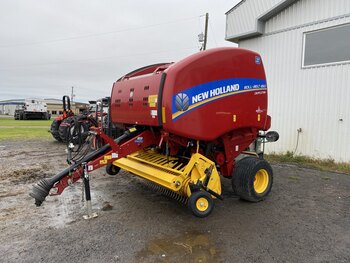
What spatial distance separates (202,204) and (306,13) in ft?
23.9

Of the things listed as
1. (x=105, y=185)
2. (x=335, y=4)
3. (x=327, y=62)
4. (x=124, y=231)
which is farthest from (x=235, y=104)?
(x=335, y=4)

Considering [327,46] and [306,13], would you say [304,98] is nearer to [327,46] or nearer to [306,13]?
[327,46]

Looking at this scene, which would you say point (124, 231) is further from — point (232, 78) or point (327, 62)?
point (327, 62)

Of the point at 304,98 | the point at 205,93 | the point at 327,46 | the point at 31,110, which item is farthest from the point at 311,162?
the point at 31,110

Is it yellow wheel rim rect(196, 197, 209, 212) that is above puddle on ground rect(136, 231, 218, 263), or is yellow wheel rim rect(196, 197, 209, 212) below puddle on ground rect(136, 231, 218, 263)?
above

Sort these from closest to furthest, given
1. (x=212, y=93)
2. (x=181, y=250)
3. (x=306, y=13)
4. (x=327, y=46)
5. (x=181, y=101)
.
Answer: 1. (x=181, y=250)
2. (x=181, y=101)
3. (x=212, y=93)
4. (x=327, y=46)
5. (x=306, y=13)

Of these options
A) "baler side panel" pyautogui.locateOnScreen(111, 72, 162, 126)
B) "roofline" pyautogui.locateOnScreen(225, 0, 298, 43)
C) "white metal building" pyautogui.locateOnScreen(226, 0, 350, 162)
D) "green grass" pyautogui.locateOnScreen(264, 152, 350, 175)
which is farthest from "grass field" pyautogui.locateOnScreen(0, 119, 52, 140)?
"green grass" pyautogui.locateOnScreen(264, 152, 350, 175)

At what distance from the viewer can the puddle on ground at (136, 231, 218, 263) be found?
3.16 meters

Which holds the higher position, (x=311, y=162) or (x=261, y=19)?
(x=261, y=19)

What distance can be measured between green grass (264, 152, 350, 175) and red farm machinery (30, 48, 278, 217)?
339 cm

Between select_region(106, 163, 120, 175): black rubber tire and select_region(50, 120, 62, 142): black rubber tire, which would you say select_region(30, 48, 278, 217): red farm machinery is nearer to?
select_region(106, 163, 120, 175): black rubber tire

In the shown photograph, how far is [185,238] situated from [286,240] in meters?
1.22

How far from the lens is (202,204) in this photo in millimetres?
3895

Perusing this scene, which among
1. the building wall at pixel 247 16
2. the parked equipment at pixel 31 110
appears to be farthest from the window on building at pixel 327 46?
the parked equipment at pixel 31 110
